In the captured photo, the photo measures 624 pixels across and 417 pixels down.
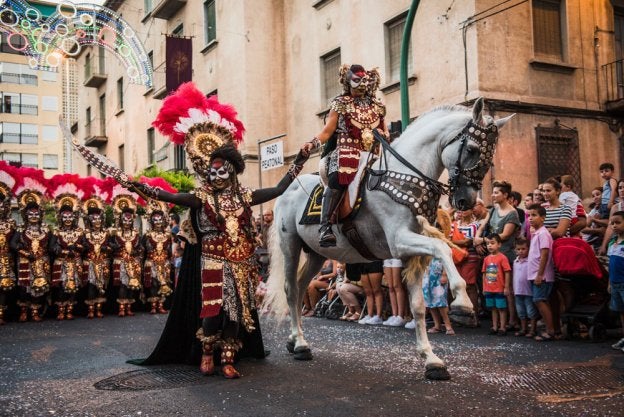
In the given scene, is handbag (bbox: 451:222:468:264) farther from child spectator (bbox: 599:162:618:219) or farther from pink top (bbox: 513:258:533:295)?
child spectator (bbox: 599:162:618:219)

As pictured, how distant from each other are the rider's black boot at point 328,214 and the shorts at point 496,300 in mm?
3613

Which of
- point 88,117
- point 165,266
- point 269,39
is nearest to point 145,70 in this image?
point 165,266

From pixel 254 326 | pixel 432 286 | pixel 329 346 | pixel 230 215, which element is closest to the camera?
pixel 230 215

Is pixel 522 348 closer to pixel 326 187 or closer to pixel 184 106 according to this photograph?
pixel 326 187

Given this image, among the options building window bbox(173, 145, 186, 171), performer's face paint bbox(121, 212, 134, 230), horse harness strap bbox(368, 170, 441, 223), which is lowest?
horse harness strap bbox(368, 170, 441, 223)

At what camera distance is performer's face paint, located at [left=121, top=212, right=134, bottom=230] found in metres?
13.5

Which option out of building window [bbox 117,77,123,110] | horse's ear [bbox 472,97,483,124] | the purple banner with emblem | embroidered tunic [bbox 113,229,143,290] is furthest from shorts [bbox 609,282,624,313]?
building window [bbox 117,77,123,110]

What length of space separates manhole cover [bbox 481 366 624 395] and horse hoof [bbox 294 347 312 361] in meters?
2.03

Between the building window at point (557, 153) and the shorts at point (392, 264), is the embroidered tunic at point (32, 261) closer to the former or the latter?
the shorts at point (392, 264)

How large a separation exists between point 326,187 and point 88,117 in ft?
121

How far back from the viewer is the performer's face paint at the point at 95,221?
13156 mm

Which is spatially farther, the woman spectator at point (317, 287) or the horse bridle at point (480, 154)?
the woman spectator at point (317, 287)

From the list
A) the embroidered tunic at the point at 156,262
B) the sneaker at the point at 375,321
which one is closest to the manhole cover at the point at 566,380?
the sneaker at the point at 375,321

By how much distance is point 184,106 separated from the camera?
22.1 feet
